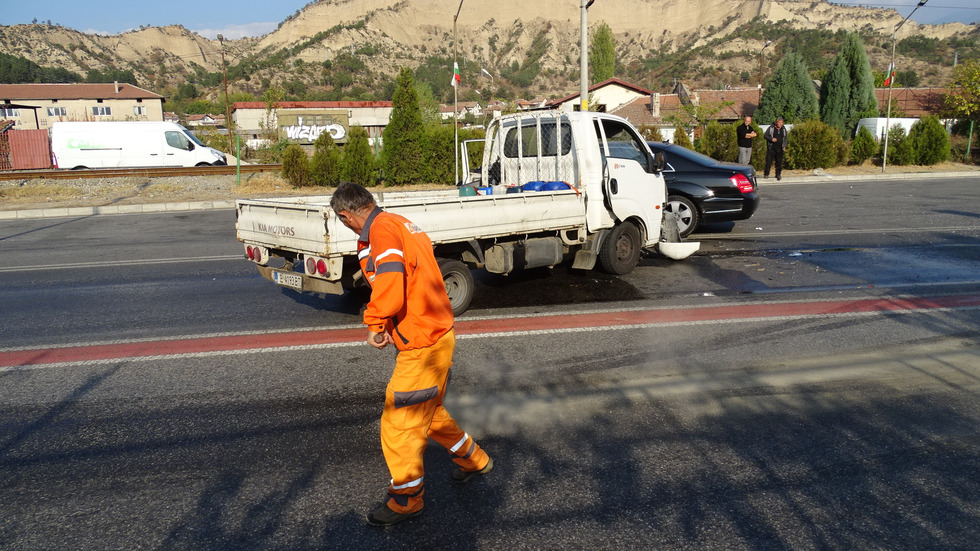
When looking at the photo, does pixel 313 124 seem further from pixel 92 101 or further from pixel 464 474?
pixel 464 474

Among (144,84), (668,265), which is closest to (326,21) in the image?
(144,84)

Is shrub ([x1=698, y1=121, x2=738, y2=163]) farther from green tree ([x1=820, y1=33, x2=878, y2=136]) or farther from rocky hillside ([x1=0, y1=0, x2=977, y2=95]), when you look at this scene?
rocky hillside ([x1=0, y1=0, x2=977, y2=95])

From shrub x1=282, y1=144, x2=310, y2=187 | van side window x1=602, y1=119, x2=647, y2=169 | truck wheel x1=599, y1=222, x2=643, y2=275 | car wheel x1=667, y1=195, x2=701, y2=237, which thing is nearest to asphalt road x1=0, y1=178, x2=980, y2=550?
truck wheel x1=599, y1=222, x2=643, y2=275

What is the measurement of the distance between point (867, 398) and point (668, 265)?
5130 mm

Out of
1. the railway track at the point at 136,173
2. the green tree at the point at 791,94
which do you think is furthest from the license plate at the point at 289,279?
the green tree at the point at 791,94

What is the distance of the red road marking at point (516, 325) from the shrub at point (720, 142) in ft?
66.8

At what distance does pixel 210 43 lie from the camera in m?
184

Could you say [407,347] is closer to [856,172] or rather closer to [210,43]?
[856,172]

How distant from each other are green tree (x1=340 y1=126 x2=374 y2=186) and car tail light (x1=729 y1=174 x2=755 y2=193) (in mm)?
15242

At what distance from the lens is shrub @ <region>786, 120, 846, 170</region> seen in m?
26.6

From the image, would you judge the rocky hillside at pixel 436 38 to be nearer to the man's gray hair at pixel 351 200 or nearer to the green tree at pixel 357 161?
the green tree at pixel 357 161

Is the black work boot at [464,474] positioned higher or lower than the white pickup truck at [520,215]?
lower

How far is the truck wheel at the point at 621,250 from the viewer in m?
8.70

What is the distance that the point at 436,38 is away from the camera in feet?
527
